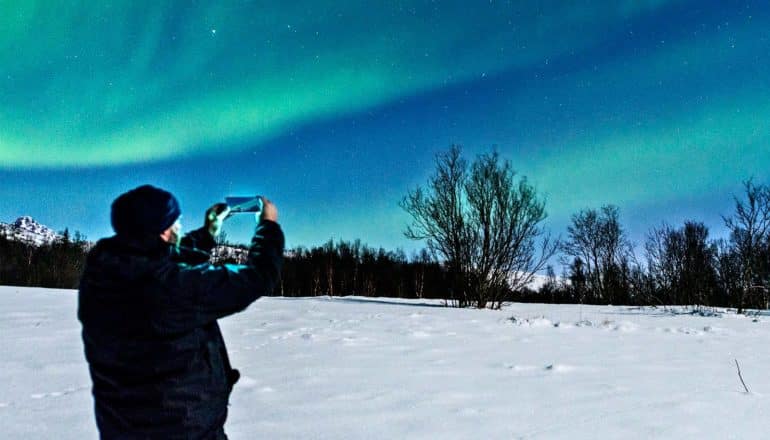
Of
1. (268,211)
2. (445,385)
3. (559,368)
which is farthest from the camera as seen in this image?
(559,368)

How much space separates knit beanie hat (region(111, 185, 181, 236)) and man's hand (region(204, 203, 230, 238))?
0.92ft

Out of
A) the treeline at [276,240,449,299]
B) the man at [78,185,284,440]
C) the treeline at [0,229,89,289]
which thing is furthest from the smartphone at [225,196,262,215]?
the treeline at [0,229,89,289]

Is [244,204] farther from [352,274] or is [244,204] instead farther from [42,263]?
[42,263]

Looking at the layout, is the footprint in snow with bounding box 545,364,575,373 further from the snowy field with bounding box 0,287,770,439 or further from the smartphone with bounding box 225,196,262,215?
the smartphone with bounding box 225,196,262,215

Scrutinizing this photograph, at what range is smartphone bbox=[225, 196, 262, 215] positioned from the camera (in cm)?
175

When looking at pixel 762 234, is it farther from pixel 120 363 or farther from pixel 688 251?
pixel 120 363

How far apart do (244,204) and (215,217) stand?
14 cm

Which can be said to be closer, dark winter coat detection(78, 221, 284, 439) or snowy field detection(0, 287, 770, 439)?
dark winter coat detection(78, 221, 284, 439)

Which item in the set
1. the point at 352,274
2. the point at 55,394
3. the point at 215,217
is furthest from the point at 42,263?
the point at 215,217

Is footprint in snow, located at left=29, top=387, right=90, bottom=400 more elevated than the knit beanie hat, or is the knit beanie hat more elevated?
the knit beanie hat

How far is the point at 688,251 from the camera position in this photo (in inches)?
1107

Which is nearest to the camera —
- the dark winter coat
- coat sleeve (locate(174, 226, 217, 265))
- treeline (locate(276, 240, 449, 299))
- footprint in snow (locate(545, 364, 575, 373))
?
the dark winter coat

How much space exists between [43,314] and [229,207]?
9.46 metres

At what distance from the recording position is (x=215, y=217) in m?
1.86
